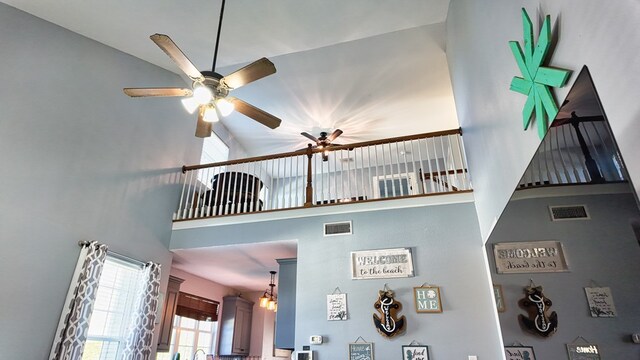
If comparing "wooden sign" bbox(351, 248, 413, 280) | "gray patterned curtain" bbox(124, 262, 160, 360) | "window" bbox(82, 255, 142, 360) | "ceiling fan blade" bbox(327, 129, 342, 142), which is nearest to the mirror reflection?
"wooden sign" bbox(351, 248, 413, 280)

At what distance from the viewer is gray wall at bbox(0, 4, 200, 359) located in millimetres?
3732

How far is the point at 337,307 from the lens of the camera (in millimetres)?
4699

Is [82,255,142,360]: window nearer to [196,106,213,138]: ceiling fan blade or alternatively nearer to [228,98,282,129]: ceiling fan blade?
[196,106,213,138]: ceiling fan blade

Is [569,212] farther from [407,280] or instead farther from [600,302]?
[407,280]

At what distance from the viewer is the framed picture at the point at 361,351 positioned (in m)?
4.40

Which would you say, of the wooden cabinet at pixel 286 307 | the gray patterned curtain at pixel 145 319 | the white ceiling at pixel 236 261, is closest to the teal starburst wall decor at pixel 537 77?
the white ceiling at pixel 236 261

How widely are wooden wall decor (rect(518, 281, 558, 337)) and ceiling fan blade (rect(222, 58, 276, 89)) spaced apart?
9.31 feet

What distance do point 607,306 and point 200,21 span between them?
16.4ft

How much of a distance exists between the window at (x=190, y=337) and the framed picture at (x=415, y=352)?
4587mm

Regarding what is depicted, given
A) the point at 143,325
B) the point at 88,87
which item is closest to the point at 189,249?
the point at 143,325

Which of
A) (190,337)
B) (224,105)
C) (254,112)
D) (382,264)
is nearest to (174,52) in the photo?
(224,105)

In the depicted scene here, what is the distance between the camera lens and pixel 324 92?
278 inches

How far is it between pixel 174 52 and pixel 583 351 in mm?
3641

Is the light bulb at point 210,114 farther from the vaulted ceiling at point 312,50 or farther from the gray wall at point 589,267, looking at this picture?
the gray wall at point 589,267
